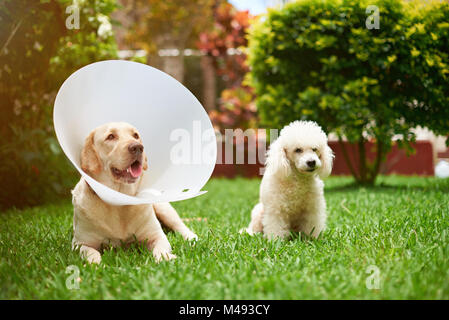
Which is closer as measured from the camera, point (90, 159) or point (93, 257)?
point (93, 257)

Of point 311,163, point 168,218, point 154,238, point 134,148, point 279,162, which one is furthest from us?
point 168,218

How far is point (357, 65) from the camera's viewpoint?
5156 millimetres

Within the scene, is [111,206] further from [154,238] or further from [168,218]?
[168,218]

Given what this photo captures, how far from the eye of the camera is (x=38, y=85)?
506cm

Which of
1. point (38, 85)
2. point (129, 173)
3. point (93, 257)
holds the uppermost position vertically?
point (38, 85)

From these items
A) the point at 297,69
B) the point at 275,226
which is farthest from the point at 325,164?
the point at 297,69

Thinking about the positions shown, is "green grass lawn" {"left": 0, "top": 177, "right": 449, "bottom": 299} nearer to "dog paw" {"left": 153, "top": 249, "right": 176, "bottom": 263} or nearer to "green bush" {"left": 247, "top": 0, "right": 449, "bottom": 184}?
"dog paw" {"left": 153, "top": 249, "right": 176, "bottom": 263}

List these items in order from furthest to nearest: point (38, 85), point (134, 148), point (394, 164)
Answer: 1. point (394, 164)
2. point (38, 85)
3. point (134, 148)

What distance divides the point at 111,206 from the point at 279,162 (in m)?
1.18

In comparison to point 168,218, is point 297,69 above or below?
above

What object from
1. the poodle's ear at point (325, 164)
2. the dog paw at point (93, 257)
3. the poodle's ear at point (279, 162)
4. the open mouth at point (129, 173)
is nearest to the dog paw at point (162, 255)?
the dog paw at point (93, 257)

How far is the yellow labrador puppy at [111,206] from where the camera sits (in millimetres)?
2293

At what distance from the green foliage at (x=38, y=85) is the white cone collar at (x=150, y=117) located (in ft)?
6.72

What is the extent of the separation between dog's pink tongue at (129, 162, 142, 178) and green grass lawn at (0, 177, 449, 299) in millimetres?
460
